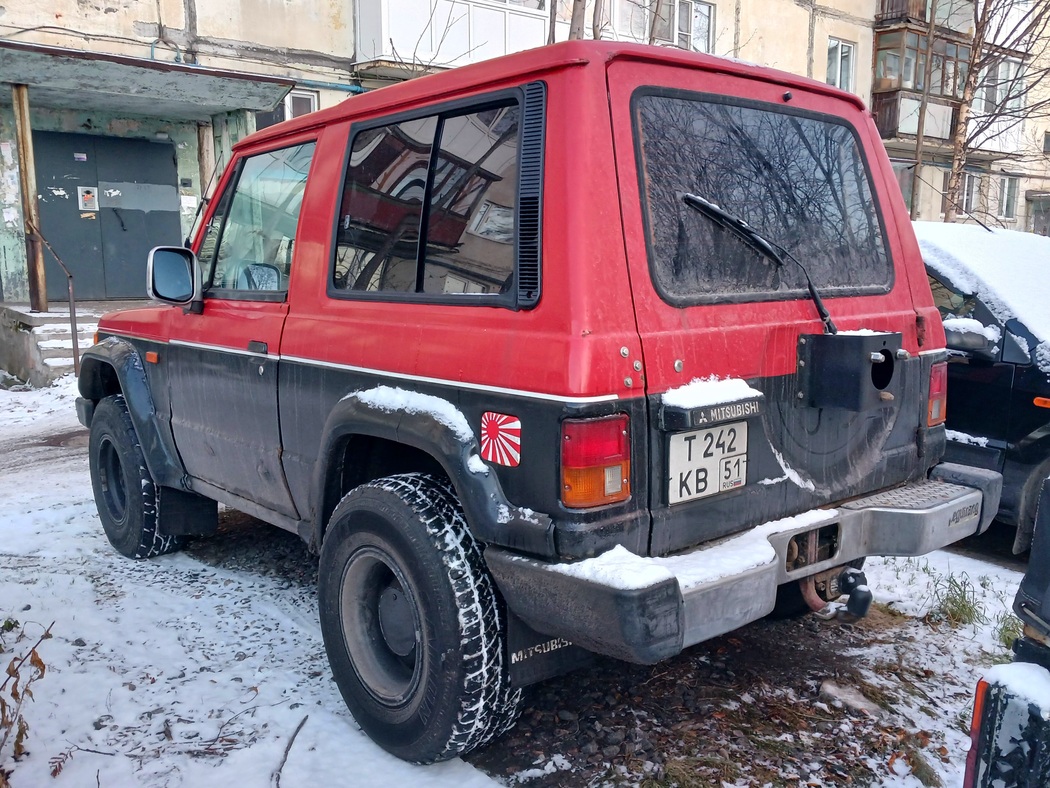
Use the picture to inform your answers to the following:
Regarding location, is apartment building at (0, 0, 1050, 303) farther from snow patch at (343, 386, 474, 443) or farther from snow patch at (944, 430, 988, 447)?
snow patch at (343, 386, 474, 443)

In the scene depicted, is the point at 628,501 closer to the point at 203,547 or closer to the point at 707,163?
the point at 707,163

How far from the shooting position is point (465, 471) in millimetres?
2471

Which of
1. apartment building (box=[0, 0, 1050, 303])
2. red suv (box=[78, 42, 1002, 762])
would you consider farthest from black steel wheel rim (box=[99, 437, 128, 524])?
apartment building (box=[0, 0, 1050, 303])

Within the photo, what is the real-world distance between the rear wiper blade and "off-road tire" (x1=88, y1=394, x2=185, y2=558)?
10.8ft

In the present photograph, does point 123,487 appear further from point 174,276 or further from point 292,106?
point 292,106

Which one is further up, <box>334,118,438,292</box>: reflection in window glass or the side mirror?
<box>334,118,438,292</box>: reflection in window glass

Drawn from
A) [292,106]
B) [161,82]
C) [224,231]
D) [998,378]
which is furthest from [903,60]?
[224,231]

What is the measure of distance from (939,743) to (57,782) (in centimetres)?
286

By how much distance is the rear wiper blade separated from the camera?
2.60 meters

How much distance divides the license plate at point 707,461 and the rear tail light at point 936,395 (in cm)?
113

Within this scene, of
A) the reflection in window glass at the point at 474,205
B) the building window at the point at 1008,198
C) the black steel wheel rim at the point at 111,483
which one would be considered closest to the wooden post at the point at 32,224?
the black steel wheel rim at the point at 111,483

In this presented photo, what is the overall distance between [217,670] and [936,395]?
303 cm

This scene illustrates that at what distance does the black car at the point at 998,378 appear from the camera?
4.56 meters

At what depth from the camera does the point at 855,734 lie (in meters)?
2.96
